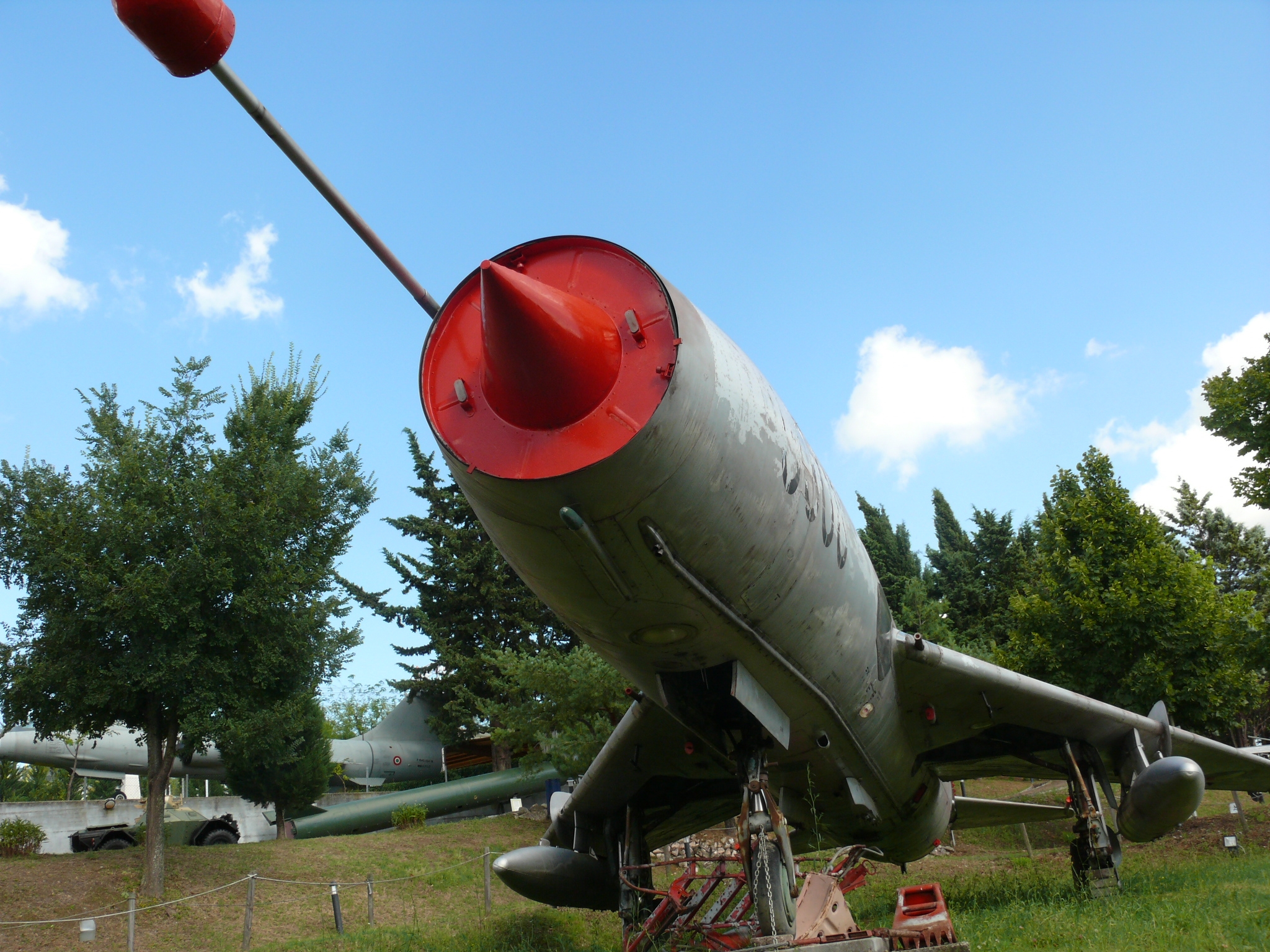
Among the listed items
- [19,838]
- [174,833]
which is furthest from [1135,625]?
[19,838]

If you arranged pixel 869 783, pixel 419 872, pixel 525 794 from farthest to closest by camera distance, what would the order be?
pixel 525 794 → pixel 419 872 → pixel 869 783

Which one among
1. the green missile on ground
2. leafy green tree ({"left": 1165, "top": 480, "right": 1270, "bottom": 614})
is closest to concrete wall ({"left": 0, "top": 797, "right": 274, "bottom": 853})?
the green missile on ground

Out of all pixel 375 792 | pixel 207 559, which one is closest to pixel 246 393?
pixel 207 559

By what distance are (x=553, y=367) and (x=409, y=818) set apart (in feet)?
67.4

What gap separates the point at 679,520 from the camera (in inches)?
134

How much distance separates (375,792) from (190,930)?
19.2 metres

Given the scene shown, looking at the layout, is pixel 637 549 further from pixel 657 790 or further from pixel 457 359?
pixel 657 790

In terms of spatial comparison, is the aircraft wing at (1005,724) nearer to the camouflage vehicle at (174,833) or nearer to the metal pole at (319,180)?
the metal pole at (319,180)

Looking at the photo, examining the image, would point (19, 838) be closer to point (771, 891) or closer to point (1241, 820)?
point (771, 891)

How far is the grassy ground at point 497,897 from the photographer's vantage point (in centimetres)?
570

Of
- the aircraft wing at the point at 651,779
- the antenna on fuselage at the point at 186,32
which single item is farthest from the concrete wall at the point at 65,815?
the antenna on fuselage at the point at 186,32

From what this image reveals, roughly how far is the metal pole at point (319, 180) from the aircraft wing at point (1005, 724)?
3.90 m

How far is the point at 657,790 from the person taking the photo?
7551 mm

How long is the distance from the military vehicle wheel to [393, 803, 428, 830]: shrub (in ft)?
61.6
